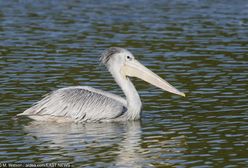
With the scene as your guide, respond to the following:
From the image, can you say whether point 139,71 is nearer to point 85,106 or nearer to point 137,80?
point 85,106

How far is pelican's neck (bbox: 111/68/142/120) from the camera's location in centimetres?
1136

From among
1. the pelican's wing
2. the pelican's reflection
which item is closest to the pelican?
the pelican's wing

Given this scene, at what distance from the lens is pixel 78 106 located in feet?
37.2

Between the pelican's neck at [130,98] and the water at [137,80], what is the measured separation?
0.64 ft

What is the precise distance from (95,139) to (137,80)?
4227 mm

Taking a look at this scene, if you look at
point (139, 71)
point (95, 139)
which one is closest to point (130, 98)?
point (139, 71)

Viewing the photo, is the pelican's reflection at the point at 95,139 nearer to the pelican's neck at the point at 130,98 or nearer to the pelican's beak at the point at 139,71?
the pelican's neck at the point at 130,98

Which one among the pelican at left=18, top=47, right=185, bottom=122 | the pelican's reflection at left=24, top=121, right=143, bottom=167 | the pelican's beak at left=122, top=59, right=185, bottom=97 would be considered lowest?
the pelican's reflection at left=24, top=121, right=143, bottom=167

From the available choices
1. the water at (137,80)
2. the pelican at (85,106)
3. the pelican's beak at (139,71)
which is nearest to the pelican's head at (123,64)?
the pelican's beak at (139,71)

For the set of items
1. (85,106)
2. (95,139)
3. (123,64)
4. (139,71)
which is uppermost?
(123,64)

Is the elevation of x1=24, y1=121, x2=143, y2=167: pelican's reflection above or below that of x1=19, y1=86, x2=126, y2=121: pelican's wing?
below

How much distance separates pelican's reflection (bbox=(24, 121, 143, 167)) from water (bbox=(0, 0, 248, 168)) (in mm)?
12

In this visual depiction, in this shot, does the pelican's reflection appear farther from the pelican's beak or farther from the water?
the pelican's beak

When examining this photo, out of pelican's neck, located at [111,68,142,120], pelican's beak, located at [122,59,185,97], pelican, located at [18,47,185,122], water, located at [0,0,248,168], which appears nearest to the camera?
water, located at [0,0,248,168]
